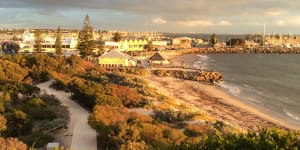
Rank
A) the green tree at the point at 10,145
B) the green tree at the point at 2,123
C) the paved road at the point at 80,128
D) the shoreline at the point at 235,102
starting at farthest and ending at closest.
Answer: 1. the shoreline at the point at 235,102
2. the green tree at the point at 2,123
3. the paved road at the point at 80,128
4. the green tree at the point at 10,145

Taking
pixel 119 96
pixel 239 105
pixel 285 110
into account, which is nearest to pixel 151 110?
pixel 119 96

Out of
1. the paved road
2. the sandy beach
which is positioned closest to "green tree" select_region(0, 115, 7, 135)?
the paved road

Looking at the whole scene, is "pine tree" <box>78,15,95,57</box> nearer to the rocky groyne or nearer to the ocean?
the rocky groyne

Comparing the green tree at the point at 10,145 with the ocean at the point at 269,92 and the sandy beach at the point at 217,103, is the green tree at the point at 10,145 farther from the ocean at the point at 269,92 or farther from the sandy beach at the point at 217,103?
the ocean at the point at 269,92

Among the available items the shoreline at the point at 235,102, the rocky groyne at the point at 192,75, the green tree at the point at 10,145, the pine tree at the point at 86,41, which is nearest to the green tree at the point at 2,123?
the green tree at the point at 10,145

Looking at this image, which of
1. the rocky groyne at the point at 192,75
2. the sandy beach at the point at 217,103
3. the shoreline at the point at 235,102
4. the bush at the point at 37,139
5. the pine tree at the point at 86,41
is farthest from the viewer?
the pine tree at the point at 86,41

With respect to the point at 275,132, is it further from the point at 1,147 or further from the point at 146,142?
the point at 1,147

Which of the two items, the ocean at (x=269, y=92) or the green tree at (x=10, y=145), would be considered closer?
the green tree at (x=10, y=145)
